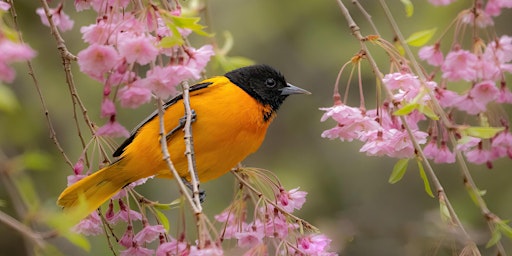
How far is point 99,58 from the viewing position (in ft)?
7.15

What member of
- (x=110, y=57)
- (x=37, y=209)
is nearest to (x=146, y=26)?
(x=110, y=57)

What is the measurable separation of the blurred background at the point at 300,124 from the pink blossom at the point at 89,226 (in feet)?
7.02

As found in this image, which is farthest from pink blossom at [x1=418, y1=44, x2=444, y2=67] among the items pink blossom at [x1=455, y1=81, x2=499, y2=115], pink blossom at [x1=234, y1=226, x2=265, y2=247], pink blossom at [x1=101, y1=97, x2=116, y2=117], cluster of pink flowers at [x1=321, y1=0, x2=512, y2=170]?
pink blossom at [x1=101, y1=97, x2=116, y2=117]

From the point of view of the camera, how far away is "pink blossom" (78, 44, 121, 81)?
2170mm

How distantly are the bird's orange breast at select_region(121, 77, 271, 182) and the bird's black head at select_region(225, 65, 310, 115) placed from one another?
19cm

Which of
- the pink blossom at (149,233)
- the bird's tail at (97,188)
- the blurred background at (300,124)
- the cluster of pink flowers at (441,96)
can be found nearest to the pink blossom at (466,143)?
the cluster of pink flowers at (441,96)

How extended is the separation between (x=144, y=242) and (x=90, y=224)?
0.20 m

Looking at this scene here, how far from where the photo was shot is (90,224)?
107 inches

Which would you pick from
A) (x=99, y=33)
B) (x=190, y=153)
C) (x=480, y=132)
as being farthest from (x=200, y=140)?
(x=480, y=132)

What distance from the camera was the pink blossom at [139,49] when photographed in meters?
2.08

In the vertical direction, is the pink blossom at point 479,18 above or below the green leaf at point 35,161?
below

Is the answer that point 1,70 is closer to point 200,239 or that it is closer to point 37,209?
point 37,209

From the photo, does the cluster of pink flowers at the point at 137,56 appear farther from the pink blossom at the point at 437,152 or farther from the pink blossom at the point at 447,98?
the pink blossom at the point at 437,152

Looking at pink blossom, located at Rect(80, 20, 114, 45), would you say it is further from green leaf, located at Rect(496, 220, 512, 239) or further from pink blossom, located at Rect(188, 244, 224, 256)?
green leaf, located at Rect(496, 220, 512, 239)
